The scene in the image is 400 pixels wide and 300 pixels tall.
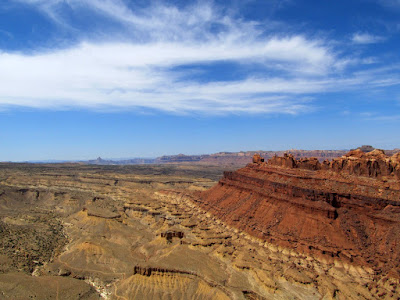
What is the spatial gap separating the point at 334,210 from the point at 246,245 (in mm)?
18799

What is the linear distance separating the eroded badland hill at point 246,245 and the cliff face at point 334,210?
19 cm

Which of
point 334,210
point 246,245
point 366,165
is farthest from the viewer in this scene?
point 246,245

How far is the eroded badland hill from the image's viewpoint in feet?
140

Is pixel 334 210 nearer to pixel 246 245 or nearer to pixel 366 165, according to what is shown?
pixel 366 165

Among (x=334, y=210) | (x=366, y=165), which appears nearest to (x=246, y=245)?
(x=334, y=210)

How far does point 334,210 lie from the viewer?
190 feet

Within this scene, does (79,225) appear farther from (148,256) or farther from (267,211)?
(267,211)

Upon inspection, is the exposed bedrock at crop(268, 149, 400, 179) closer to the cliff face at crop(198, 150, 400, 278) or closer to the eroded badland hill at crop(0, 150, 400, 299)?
the cliff face at crop(198, 150, 400, 278)

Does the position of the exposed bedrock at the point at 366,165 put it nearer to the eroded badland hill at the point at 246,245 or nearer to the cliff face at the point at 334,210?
the cliff face at the point at 334,210

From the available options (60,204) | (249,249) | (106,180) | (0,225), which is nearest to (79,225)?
(0,225)

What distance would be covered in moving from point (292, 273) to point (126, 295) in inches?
1016

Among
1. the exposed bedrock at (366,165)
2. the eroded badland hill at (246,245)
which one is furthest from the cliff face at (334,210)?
the eroded badland hill at (246,245)

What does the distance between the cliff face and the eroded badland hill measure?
0.19 meters

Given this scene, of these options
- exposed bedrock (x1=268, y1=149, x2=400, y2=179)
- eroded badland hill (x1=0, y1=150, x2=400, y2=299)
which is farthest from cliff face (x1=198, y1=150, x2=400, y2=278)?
eroded badland hill (x1=0, y1=150, x2=400, y2=299)
